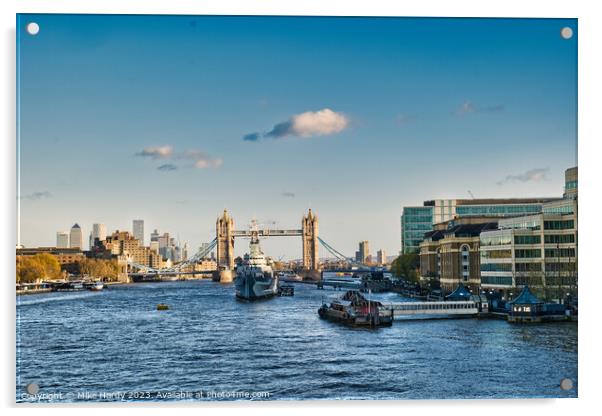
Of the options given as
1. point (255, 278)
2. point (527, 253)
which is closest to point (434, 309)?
point (527, 253)

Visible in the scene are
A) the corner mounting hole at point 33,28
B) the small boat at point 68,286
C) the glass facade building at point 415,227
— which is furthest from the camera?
the small boat at point 68,286

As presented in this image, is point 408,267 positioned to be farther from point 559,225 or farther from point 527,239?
point 559,225

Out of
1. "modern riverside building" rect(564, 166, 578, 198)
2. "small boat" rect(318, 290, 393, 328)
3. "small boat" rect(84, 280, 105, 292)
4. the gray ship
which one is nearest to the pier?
"small boat" rect(318, 290, 393, 328)

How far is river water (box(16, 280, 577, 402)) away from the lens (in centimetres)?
1995

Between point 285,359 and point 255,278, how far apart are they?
42345 millimetres

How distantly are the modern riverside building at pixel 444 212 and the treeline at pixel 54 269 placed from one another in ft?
63.9

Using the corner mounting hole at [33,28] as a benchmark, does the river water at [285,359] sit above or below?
below

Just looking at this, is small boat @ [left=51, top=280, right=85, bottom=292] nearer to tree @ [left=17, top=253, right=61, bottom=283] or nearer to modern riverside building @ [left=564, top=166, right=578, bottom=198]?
tree @ [left=17, top=253, right=61, bottom=283]

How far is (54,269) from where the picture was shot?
61625 millimetres

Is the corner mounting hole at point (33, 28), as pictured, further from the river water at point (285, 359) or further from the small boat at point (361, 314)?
the small boat at point (361, 314)

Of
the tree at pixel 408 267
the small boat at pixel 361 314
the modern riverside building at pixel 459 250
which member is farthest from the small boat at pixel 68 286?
the small boat at pixel 361 314

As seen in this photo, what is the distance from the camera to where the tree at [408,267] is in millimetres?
65375

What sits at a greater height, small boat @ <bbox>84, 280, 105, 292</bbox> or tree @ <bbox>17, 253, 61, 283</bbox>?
tree @ <bbox>17, 253, 61, 283</bbox>

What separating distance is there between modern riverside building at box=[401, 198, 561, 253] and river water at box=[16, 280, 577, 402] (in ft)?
39.2
